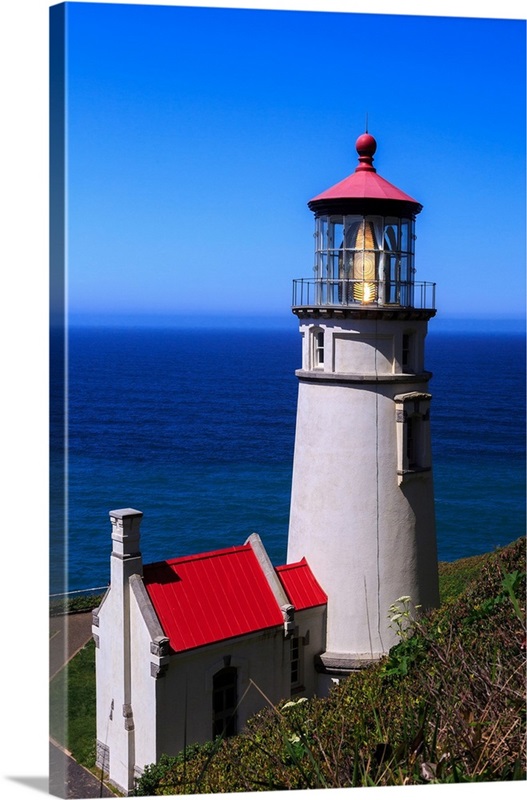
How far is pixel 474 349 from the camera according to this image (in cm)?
1261

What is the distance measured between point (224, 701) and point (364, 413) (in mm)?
3076

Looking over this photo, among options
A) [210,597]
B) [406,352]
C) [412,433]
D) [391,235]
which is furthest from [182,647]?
[391,235]

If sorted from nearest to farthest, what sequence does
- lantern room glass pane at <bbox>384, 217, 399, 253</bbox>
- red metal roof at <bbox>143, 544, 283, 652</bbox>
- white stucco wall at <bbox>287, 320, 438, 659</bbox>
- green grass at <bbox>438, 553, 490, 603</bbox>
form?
red metal roof at <bbox>143, 544, 283, 652</bbox>, white stucco wall at <bbox>287, 320, 438, 659</bbox>, lantern room glass pane at <bbox>384, 217, 399, 253</bbox>, green grass at <bbox>438, 553, 490, 603</bbox>

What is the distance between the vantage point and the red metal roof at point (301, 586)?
30.9 feet

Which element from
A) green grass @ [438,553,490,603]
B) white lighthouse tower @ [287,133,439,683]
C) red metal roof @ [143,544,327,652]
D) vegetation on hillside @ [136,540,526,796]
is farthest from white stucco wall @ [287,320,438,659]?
green grass @ [438,553,490,603]

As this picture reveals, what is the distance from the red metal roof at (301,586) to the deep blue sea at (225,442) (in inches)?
103

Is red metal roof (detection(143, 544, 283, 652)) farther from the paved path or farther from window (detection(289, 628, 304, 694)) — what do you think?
the paved path

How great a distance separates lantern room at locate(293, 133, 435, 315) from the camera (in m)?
9.23

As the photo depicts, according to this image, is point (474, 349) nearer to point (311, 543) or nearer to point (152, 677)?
point (311, 543)

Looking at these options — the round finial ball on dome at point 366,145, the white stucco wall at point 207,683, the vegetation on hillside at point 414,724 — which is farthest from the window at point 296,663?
the round finial ball on dome at point 366,145

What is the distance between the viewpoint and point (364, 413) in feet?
30.7

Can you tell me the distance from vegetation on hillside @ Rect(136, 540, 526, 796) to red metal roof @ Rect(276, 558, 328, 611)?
1.45 metres

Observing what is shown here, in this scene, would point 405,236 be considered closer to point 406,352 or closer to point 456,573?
point 406,352

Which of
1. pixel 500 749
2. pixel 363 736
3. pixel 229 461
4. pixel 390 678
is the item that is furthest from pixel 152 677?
pixel 229 461
